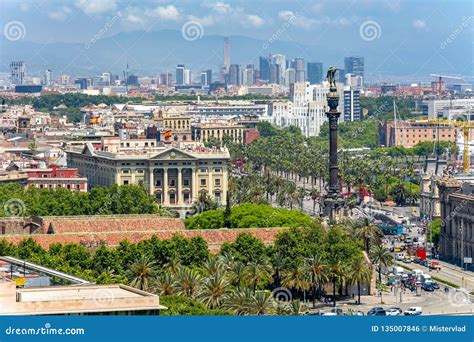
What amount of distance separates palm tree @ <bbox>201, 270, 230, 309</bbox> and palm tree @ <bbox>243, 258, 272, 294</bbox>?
469cm

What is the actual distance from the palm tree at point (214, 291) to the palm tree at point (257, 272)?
469 cm

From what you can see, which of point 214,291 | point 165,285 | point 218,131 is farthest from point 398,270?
point 218,131

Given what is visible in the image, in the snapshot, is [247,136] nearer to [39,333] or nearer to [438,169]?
[438,169]

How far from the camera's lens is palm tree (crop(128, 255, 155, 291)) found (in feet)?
168

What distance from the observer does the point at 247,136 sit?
15988 centimetres

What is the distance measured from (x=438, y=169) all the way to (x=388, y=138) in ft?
213

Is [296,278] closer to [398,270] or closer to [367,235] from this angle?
[367,235]

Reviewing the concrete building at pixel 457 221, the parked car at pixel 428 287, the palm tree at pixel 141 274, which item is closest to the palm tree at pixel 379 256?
the parked car at pixel 428 287

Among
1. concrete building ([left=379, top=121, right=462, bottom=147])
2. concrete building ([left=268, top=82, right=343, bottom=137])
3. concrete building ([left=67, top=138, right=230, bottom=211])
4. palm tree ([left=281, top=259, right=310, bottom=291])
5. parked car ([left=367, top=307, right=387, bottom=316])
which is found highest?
concrete building ([left=268, top=82, right=343, bottom=137])

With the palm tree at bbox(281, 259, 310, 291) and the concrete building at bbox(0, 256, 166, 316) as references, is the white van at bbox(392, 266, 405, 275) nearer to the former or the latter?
the palm tree at bbox(281, 259, 310, 291)

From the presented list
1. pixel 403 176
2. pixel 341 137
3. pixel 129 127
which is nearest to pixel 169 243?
pixel 403 176

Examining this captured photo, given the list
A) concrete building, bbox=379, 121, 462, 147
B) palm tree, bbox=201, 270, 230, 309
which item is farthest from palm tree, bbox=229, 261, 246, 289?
concrete building, bbox=379, 121, 462, 147

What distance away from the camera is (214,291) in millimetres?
48531

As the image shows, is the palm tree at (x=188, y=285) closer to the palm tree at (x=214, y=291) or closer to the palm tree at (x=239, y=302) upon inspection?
the palm tree at (x=214, y=291)
